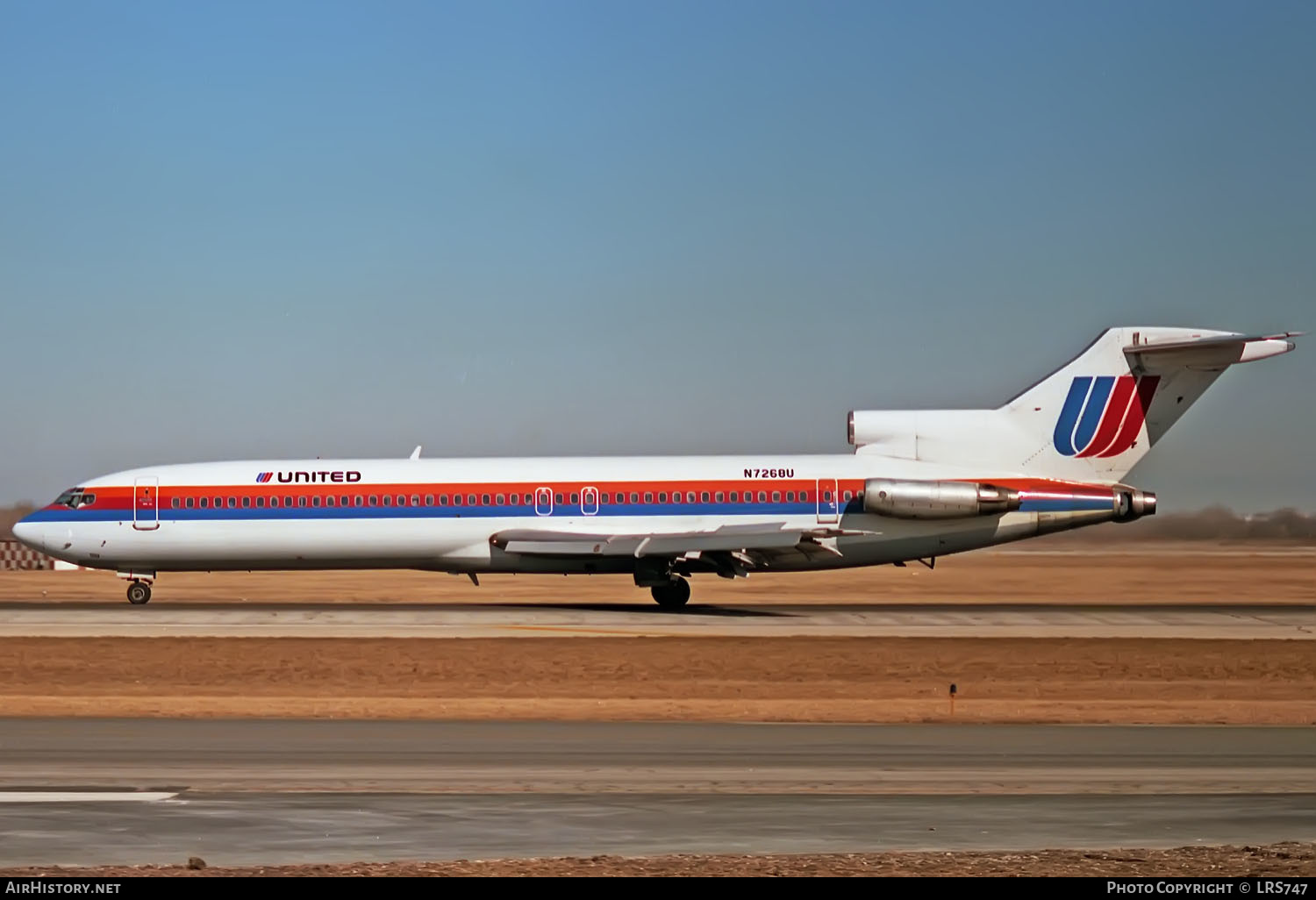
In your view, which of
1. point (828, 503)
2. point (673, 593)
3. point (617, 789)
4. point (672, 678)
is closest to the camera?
point (617, 789)

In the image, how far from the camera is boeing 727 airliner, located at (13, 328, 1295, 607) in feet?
129

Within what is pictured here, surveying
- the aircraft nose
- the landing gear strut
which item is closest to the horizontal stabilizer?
the landing gear strut

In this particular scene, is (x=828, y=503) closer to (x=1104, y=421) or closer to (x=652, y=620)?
(x=652, y=620)

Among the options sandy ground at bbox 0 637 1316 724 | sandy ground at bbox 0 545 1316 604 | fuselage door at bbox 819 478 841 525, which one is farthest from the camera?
sandy ground at bbox 0 545 1316 604

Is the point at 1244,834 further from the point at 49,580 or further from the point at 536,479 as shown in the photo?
the point at 49,580

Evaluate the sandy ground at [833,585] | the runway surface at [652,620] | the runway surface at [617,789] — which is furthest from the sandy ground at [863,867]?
the sandy ground at [833,585]

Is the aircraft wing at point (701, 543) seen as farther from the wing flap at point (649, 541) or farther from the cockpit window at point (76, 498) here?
the cockpit window at point (76, 498)

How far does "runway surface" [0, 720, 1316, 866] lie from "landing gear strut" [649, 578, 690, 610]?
20.2 metres

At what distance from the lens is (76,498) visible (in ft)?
135

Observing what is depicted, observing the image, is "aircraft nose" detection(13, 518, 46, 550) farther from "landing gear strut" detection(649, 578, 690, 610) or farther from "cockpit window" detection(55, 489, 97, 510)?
"landing gear strut" detection(649, 578, 690, 610)

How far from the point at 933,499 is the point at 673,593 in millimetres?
7000

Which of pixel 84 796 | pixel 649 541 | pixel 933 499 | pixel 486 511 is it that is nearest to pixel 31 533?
pixel 486 511
